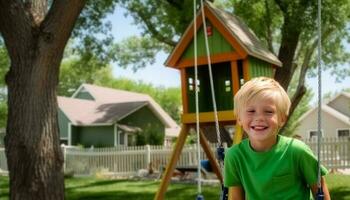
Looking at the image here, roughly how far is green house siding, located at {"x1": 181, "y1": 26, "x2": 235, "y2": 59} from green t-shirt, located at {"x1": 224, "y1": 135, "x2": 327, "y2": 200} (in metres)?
5.83

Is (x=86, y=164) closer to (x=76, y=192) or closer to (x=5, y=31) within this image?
(x=76, y=192)

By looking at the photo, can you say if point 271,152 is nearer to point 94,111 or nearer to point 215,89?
point 215,89

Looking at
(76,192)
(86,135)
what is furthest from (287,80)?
(86,135)

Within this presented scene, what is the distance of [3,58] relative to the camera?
83.9 feet

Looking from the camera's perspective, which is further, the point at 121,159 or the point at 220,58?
the point at 121,159

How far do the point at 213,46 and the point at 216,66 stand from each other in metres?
0.44

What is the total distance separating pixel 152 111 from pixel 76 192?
23.2m

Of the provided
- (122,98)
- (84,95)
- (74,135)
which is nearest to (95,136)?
(74,135)

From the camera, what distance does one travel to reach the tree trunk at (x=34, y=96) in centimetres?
640

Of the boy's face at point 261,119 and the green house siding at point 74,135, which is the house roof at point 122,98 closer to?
the green house siding at point 74,135

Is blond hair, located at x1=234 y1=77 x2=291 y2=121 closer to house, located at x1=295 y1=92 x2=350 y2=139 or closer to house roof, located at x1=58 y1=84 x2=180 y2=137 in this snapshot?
house roof, located at x1=58 y1=84 x2=180 y2=137

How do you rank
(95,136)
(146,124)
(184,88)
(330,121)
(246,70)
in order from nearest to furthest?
1. (246,70)
2. (184,88)
3. (95,136)
4. (146,124)
5. (330,121)

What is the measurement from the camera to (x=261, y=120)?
2.11 m

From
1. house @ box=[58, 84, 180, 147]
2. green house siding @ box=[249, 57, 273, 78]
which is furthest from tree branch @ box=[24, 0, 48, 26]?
house @ box=[58, 84, 180, 147]
